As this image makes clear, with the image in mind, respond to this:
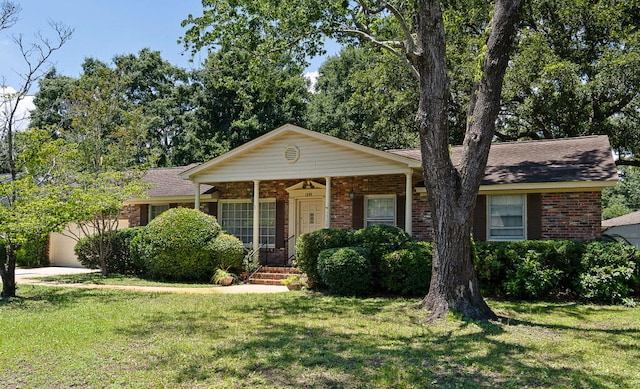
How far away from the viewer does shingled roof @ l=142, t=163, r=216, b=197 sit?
1844 centimetres

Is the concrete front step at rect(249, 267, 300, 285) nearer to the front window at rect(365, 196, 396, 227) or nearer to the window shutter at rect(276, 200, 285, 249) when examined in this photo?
the window shutter at rect(276, 200, 285, 249)

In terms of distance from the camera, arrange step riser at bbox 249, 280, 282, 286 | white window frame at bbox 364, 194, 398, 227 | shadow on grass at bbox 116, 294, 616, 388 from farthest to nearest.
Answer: white window frame at bbox 364, 194, 398, 227 → step riser at bbox 249, 280, 282, 286 → shadow on grass at bbox 116, 294, 616, 388

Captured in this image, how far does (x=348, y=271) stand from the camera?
38.2ft

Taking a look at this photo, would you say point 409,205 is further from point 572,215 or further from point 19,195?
point 19,195

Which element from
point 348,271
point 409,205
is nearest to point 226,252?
point 348,271

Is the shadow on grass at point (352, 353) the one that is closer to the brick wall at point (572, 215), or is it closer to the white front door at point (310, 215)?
the brick wall at point (572, 215)

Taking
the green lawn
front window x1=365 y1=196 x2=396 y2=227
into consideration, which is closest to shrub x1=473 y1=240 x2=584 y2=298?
the green lawn

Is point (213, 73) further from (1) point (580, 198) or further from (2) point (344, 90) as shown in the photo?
(1) point (580, 198)

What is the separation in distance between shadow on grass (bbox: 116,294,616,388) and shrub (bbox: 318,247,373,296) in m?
2.25

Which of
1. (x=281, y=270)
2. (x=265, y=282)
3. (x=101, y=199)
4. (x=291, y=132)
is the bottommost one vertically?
(x=265, y=282)

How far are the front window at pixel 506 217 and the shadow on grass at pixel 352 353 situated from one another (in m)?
5.61

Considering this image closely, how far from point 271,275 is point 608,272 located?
8906 mm

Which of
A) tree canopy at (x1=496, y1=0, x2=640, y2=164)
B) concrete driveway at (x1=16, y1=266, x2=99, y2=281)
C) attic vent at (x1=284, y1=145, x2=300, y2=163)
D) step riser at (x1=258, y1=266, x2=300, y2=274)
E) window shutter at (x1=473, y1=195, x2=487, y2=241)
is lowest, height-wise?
Result: concrete driveway at (x1=16, y1=266, x2=99, y2=281)

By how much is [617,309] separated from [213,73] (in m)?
25.4
